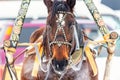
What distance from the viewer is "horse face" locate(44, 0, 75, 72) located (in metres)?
4.27

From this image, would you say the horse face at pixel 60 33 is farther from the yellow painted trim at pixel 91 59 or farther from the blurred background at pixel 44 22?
the blurred background at pixel 44 22

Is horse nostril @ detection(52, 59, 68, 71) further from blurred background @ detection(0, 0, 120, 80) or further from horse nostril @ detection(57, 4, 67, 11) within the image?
blurred background @ detection(0, 0, 120, 80)

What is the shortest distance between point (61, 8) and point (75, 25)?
0.58ft

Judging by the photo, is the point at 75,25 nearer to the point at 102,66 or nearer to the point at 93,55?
the point at 93,55

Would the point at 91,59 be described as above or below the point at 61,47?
below

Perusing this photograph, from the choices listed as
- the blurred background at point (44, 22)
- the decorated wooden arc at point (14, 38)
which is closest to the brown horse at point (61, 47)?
the decorated wooden arc at point (14, 38)

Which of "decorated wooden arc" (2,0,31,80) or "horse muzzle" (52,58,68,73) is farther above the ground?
"decorated wooden arc" (2,0,31,80)

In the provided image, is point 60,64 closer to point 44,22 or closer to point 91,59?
point 91,59

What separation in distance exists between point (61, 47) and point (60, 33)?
0.33 ft

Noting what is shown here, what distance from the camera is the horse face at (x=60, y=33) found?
427 centimetres

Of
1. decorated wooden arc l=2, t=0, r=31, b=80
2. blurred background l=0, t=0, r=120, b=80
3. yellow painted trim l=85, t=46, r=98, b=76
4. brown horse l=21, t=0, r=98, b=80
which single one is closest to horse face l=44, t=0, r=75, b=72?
brown horse l=21, t=0, r=98, b=80

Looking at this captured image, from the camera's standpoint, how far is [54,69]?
4.47 meters

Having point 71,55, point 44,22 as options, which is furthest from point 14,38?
point 44,22

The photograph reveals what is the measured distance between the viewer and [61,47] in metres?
4.29
